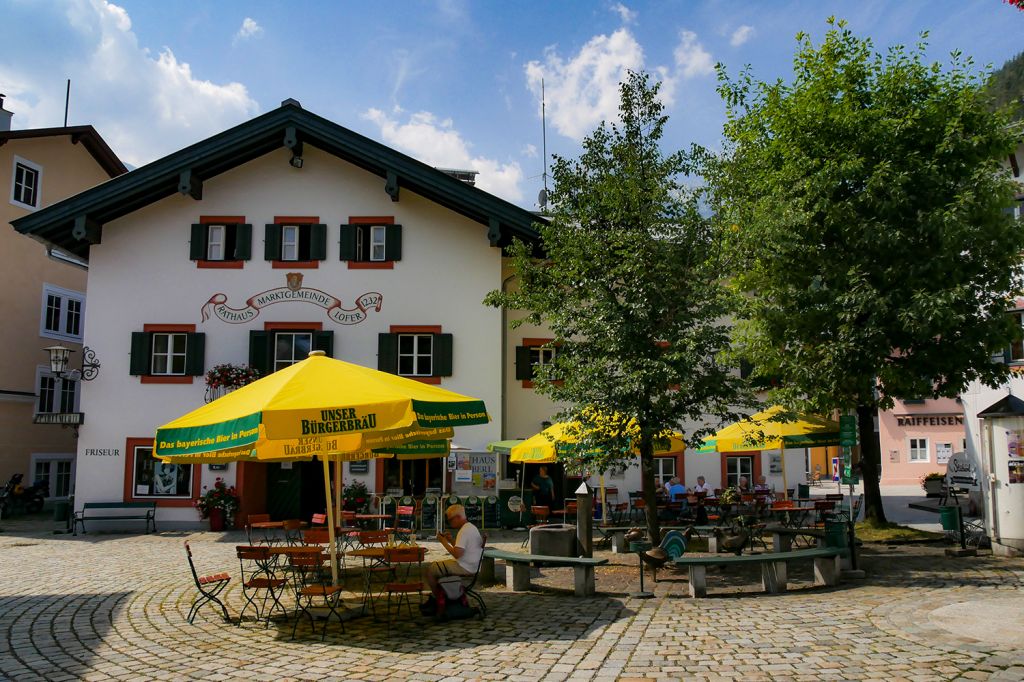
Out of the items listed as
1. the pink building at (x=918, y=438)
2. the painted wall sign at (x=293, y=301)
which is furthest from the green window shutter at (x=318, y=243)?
the pink building at (x=918, y=438)

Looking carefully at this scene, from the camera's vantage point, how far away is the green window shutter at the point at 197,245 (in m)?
21.0

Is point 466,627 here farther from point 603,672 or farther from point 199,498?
point 199,498

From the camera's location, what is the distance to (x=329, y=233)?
→ 21.2 m

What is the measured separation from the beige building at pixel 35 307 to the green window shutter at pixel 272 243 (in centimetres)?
805

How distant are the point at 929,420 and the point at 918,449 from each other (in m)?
1.46

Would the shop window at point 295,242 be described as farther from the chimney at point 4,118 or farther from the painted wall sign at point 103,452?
the chimney at point 4,118

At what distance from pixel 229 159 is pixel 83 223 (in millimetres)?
3870

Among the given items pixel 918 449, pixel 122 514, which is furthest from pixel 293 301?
pixel 918 449

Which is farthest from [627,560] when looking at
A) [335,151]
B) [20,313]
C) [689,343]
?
[20,313]

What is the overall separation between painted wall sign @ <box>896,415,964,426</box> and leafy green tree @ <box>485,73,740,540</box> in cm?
2585

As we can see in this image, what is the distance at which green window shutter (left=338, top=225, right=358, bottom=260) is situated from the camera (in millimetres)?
21000

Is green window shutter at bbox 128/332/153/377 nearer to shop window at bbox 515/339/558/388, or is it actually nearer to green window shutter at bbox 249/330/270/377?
green window shutter at bbox 249/330/270/377

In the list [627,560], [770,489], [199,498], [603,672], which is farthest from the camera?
[770,489]

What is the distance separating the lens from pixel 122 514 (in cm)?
1969
